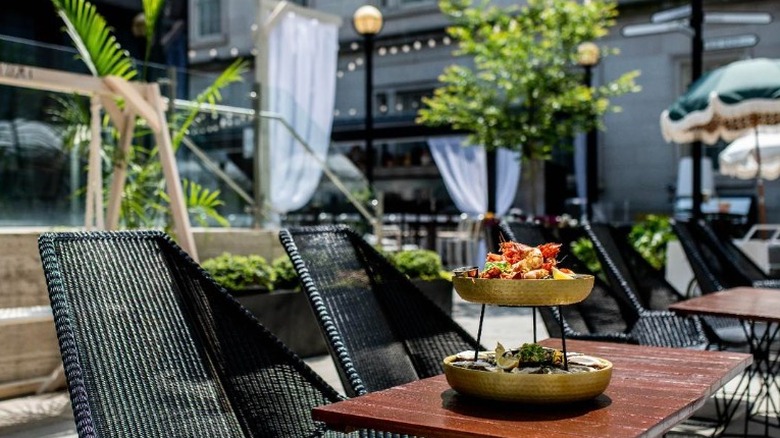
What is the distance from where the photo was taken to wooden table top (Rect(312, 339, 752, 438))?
6.60 ft

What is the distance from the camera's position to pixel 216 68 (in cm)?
2611

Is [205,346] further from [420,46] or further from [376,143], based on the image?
[420,46]

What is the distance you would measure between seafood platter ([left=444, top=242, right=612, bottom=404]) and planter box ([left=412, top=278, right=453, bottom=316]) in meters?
5.82

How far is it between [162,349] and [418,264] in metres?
5.46

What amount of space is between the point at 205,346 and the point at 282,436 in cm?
41

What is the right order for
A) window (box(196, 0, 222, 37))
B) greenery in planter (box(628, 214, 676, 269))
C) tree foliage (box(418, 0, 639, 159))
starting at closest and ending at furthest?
1. greenery in planter (box(628, 214, 676, 269))
2. tree foliage (box(418, 0, 639, 159))
3. window (box(196, 0, 222, 37))

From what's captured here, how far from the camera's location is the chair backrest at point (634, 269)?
5953 mm

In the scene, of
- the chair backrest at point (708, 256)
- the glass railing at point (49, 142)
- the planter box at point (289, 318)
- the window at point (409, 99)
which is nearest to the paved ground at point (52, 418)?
the planter box at point (289, 318)

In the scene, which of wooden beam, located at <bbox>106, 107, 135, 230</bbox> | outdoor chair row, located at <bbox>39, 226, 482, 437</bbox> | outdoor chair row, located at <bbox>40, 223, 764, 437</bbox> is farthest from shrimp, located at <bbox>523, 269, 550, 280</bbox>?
wooden beam, located at <bbox>106, 107, 135, 230</bbox>

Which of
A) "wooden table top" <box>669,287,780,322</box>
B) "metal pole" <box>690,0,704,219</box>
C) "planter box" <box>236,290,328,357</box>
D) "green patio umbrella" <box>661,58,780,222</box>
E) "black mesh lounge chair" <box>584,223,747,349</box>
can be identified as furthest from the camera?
"metal pole" <box>690,0,704,219</box>

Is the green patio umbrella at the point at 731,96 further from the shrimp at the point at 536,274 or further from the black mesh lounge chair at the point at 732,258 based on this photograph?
the shrimp at the point at 536,274

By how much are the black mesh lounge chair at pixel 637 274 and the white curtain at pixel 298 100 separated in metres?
4.02

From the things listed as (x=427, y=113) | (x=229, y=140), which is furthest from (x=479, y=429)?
(x=427, y=113)

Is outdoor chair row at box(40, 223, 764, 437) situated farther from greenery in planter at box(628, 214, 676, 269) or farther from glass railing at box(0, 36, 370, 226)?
greenery in planter at box(628, 214, 676, 269)
